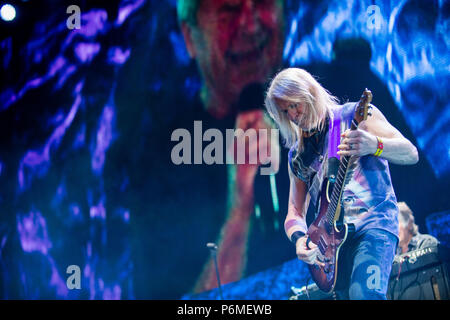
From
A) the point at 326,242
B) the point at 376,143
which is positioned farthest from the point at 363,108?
→ the point at 326,242

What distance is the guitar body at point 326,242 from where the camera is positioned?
8.02ft

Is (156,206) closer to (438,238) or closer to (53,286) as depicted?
(53,286)

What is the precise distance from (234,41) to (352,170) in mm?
1889

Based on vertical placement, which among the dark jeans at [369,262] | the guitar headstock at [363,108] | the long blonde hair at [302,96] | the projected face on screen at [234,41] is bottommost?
the dark jeans at [369,262]

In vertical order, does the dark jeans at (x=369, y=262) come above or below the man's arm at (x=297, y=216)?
below

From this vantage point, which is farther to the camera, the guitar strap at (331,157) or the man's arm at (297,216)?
the man's arm at (297,216)

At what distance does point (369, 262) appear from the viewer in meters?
2.29

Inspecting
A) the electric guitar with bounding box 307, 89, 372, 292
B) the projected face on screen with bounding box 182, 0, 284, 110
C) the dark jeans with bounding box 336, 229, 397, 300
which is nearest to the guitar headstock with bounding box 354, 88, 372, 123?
the electric guitar with bounding box 307, 89, 372, 292

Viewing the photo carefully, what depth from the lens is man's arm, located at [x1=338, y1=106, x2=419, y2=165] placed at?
7.68ft

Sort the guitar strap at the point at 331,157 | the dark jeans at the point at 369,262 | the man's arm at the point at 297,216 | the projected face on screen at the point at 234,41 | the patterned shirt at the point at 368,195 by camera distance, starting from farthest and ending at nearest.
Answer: the projected face on screen at the point at 234,41 → the man's arm at the point at 297,216 → the guitar strap at the point at 331,157 → the patterned shirt at the point at 368,195 → the dark jeans at the point at 369,262

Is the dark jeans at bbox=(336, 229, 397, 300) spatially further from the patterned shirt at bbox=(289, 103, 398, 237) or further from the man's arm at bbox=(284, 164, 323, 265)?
the man's arm at bbox=(284, 164, 323, 265)

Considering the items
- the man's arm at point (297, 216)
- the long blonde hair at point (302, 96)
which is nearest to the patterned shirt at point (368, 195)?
the long blonde hair at point (302, 96)

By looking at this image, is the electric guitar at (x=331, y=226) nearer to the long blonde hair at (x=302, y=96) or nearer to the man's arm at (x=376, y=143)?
the man's arm at (x=376, y=143)
